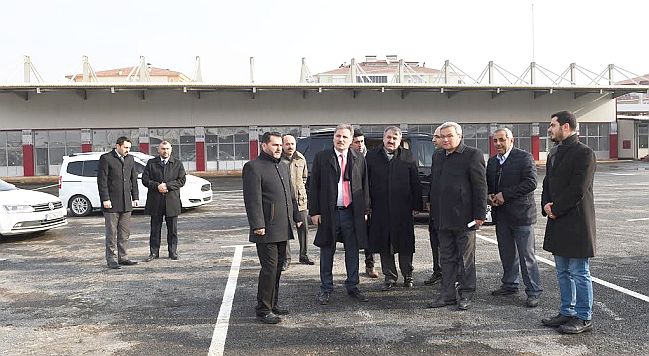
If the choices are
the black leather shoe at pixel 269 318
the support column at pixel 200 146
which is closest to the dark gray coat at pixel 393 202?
the black leather shoe at pixel 269 318

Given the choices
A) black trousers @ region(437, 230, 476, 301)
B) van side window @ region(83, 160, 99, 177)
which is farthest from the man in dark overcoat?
van side window @ region(83, 160, 99, 177)

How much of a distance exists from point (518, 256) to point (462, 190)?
3.82 ft

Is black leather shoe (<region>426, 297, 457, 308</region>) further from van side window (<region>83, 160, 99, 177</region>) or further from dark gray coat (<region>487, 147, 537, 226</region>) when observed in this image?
van side window (<region>83, 160, 99, 177</region>)

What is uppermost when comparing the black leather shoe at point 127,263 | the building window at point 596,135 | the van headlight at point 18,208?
the building window at point 596,135

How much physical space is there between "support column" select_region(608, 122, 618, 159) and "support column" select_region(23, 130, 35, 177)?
37.1 meters

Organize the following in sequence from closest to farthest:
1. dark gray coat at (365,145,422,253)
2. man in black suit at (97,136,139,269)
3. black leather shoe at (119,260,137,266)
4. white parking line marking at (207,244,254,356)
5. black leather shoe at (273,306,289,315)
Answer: white parking line marking at (207,244,254,356) → black leather shoe at (273,306,289,315) → dark gray coat at (365,145,422,253) → man in black suit at (97,136,139,269) → black leather shoe at (119,260,137,266)

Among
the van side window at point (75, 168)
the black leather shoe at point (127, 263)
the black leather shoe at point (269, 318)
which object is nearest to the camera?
the black leather shoe at point (269, 318)

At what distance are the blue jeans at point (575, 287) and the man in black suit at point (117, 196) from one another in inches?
232

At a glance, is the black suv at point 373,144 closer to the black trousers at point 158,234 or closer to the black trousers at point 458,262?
the black trousers at point 158,234

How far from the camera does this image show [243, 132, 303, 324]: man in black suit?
5.21 m

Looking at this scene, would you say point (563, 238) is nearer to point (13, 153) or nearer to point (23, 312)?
point (23, 312)

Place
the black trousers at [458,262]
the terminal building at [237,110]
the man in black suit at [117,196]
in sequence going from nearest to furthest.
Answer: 1. the black trousers at [458,262]
2. the man in black suit at [117,196]
3. the terminal building at [237,110]

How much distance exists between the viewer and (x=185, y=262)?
322 inches

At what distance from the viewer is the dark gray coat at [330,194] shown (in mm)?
5957
